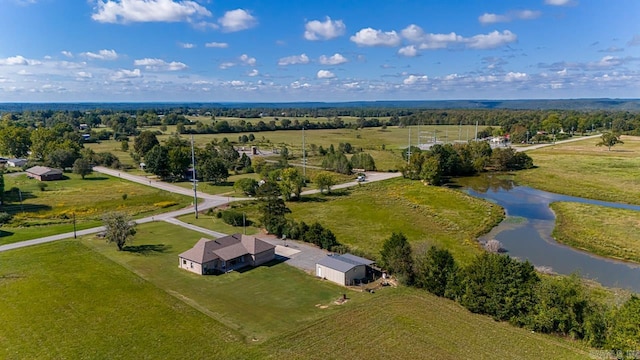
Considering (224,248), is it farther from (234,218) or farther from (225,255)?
(234,218)

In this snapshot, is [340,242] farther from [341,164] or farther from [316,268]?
[341,164]

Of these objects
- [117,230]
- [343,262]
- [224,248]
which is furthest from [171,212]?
[343,262]

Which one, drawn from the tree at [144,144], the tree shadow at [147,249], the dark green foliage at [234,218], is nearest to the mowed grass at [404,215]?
the dark green foliage at [234,218]

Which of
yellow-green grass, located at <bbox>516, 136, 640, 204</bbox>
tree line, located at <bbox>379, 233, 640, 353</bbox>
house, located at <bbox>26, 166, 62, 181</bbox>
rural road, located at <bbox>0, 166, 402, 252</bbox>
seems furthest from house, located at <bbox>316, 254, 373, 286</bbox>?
house, located at <bbox>26, 166, 62, 181</bbox>

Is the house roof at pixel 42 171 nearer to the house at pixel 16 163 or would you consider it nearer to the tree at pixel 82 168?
the tree at pixel 82 168

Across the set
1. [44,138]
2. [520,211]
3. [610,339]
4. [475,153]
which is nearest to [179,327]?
[610,339]

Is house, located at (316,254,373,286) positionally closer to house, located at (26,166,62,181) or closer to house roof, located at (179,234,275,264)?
house roof, located at (179,234,275,264)
